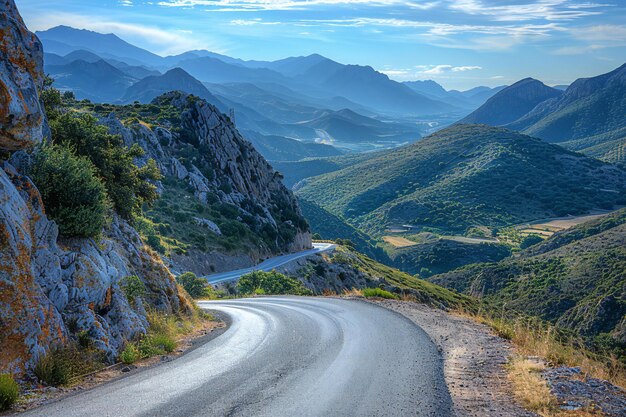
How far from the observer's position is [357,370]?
356 inches

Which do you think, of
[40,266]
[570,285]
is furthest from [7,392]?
[570,285]

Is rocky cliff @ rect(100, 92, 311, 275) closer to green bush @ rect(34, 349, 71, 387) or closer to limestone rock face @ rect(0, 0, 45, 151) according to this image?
limestone rock face @ rect(0, 0, 45, 151)

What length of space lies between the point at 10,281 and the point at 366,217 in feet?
571

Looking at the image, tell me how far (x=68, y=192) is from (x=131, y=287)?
9.42 feet

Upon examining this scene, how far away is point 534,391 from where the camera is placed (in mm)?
7426

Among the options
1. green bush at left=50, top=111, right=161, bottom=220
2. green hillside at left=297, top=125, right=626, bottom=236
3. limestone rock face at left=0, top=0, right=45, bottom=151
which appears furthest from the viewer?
→ green hillside at left=297, top=125, right=626, bottom=236

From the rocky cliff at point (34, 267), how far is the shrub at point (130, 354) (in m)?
0.19

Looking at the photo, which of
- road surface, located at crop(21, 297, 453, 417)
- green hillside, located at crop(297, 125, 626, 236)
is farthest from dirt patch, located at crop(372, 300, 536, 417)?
green hillside, located at crop(297, 125, 626, 236)

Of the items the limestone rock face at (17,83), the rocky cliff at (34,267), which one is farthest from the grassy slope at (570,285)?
the limestone rock face at (17,83)

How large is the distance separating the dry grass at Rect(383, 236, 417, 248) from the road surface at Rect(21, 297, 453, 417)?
427 feet

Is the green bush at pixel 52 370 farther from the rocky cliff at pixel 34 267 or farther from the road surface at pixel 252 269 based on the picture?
the road surface at pixel 252 269

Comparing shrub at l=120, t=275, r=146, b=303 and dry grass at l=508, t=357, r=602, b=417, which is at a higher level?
shrub at l=120, t=275, r=146, b=303

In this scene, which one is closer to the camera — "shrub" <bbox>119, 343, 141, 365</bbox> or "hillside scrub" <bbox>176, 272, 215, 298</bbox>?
"shrub" <bbox>119, 343, 141, 365</bbox>

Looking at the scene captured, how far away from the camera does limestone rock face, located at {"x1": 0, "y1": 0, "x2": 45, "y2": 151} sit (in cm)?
966
